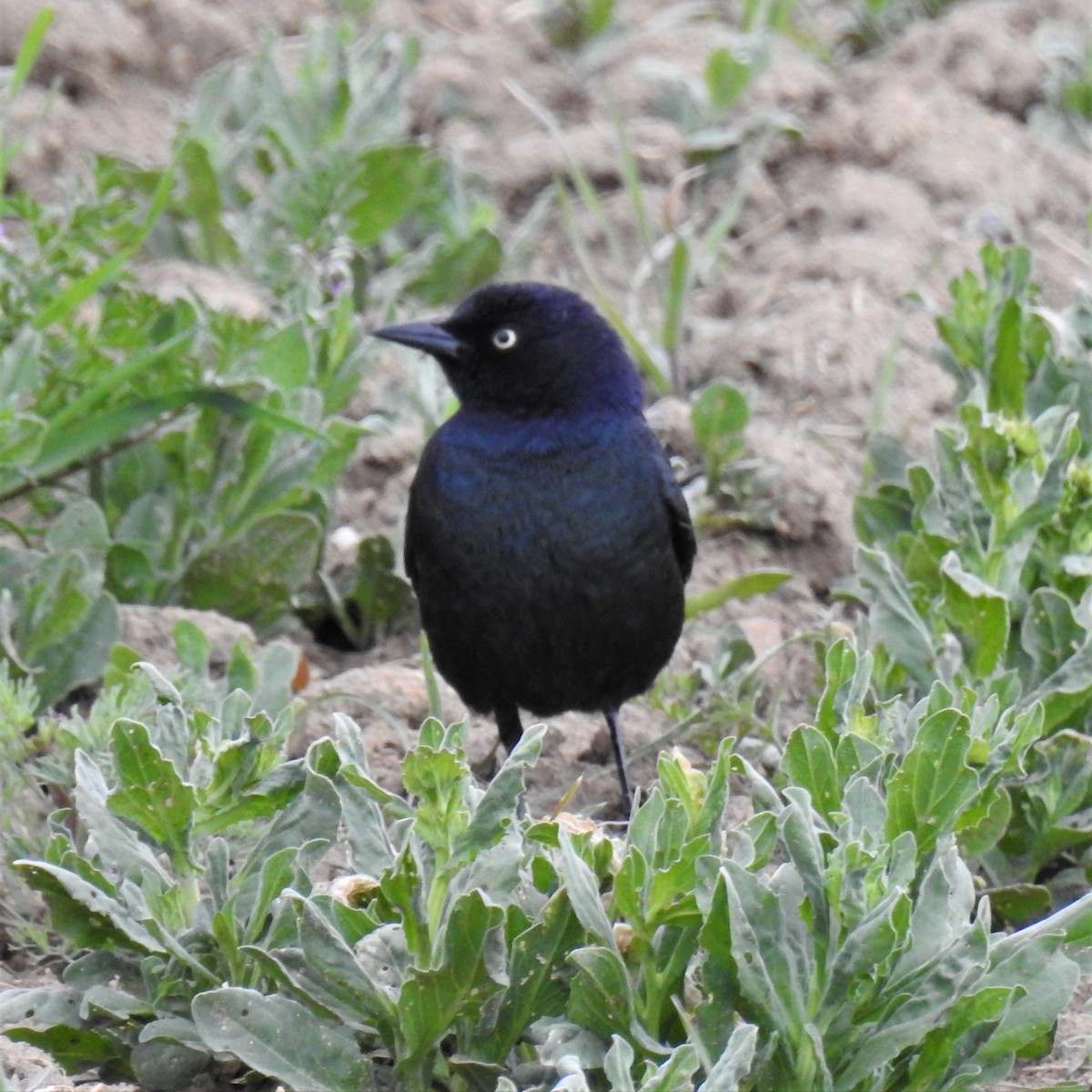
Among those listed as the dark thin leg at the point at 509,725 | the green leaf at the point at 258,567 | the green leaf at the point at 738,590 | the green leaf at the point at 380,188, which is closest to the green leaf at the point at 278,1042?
the dark thin leg at the point at 509,725

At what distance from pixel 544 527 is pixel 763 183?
3.24 meters

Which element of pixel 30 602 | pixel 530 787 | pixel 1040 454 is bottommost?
pixel 530 787

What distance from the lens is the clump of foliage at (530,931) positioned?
2688 millimetres

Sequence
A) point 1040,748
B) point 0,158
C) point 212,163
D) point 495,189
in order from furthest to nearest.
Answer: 1. point 495,189
2. point 212,163
3. point 0,158
4. point 1040,748

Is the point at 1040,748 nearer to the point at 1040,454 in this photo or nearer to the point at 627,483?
the point at 1040,454

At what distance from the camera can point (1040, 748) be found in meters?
3.61

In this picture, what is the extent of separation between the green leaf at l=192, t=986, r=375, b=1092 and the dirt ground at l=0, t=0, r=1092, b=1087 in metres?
1.47

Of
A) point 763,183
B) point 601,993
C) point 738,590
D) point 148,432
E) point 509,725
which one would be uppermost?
point 601,993

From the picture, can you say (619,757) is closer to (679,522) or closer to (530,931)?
(679,522)

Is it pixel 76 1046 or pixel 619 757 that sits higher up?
pixel 76 1046

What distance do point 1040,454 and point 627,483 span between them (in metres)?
0.85

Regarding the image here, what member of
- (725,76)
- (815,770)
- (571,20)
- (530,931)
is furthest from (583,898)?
(571,20)

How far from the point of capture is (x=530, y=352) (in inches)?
173

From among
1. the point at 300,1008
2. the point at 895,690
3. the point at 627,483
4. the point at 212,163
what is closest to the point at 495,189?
the point at 212,163
